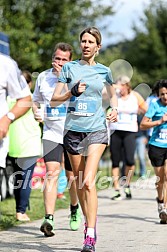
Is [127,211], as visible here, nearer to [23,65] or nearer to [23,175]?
[23,175]

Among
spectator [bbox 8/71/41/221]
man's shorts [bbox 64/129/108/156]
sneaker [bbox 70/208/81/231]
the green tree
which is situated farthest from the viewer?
the green tree

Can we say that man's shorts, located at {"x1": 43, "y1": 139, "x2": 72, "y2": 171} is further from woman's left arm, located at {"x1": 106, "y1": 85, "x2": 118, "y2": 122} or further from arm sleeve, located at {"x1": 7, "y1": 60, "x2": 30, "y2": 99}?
arm sleeve, located at {"x1": 7, "y1": 60, "x2": 30, "y2": 99}

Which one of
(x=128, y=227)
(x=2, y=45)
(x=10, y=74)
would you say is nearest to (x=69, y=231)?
(x=128, y=227)

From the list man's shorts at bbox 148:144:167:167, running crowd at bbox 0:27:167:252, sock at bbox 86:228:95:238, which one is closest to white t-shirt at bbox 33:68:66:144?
running crowd at bbox 0:27:167:252

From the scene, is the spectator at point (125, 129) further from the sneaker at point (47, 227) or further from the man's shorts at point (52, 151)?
the sneaker at point (47, 227)

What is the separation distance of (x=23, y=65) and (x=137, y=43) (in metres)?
30.0

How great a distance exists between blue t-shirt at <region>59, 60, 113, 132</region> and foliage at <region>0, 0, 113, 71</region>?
45.4 ft

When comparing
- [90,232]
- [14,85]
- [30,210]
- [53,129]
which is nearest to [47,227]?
[53,129]

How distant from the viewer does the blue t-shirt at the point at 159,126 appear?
930cm

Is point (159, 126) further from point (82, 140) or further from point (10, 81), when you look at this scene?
point (10, 81)

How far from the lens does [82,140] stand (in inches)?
267

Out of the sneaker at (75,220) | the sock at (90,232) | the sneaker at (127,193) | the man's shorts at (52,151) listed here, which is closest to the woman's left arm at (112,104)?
the sock at (90,232)

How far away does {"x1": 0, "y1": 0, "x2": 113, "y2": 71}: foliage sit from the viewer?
21.0 m

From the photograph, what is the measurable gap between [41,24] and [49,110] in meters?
A: 15.6
